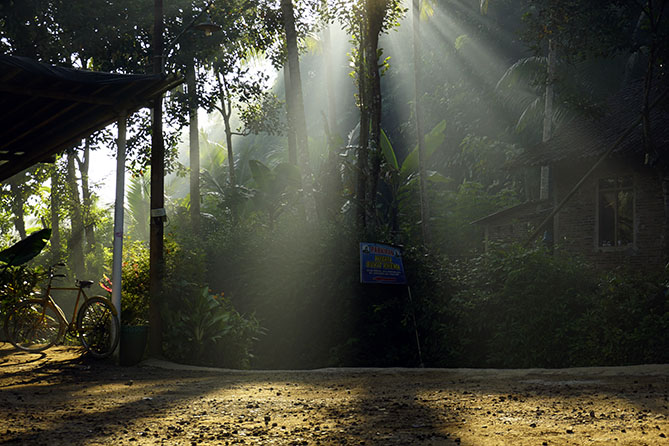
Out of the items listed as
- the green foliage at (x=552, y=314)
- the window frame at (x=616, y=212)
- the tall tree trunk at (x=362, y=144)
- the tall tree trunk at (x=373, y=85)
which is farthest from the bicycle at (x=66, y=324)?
the window frame at (x=616, y=212)

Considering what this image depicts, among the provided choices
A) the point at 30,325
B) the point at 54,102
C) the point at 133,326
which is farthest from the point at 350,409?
the point at 30,325

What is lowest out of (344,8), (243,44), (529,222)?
(529,222)

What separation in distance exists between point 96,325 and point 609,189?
14.2 meters

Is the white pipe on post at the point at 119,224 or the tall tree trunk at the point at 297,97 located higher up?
the tall tree trunk at the point at 297,97

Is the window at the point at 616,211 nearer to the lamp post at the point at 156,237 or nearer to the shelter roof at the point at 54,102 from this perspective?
the lamp post at the point at 156,237

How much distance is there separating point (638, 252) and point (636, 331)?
8.37 metres

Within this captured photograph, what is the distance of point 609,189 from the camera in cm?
1992

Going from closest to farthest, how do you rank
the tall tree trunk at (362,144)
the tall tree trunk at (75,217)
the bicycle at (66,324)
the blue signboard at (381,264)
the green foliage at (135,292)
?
1. the bicycle at (66,324)
2. the green foliage at (135,292)
3. the blue signboard at (381,264)
4. the tall tree trunk at (362,144)
5. the tall tree trunk at (75,217)

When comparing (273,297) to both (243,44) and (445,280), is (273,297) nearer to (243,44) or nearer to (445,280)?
(445,280)

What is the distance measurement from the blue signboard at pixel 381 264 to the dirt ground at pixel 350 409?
340 centimetres

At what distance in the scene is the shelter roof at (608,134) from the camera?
59.8ft

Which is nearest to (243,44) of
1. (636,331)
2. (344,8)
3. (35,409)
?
(344,8)

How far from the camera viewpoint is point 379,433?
5.15 meters

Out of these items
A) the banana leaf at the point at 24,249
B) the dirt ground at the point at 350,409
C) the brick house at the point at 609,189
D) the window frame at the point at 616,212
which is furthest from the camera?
the window frame at the point at 616,212
